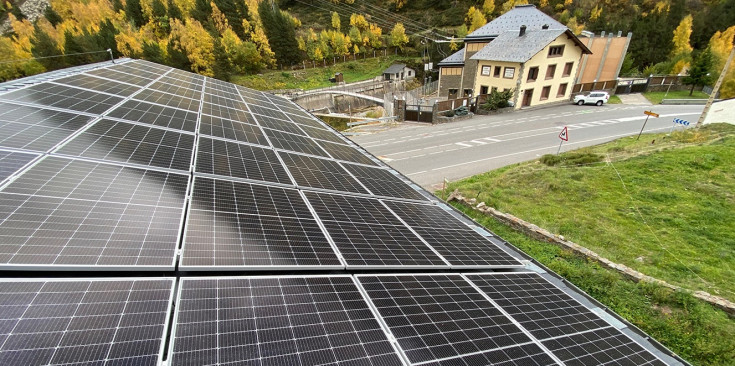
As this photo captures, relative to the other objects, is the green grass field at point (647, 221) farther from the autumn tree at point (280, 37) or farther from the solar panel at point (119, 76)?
the autumn tree at point (280, 37)

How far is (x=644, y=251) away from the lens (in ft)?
40.0

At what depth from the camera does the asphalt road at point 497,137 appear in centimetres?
2470

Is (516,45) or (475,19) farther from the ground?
(475,19)

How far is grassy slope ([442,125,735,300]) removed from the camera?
37.7ft

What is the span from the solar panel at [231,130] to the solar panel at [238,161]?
684 millimetres

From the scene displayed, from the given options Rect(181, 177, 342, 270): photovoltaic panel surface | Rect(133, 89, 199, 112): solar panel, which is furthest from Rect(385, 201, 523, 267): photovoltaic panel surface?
Rect(133, 89, 199, 112): solar panel

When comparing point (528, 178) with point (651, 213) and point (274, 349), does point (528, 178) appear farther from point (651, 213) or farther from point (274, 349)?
point (274, 349)

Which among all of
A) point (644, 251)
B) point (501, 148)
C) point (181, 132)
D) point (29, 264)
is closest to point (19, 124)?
point (181, 132)

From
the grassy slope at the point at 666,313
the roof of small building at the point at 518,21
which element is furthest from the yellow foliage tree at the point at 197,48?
the grassy slope at the point at 666,313

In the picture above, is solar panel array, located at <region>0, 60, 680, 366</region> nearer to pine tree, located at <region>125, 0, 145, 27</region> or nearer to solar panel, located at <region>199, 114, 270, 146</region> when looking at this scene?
solar panel, located at <region>199, 114, 270, 146</region>

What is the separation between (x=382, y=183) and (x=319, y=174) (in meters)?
2.42

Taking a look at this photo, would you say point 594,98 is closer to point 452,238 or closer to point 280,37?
point 452,238

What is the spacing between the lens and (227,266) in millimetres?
4383

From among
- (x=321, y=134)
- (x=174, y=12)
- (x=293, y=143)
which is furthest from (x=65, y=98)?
(x=174, y=12)
